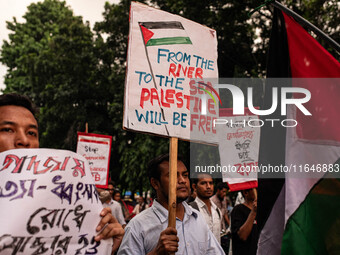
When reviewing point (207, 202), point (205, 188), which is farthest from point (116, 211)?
point (205, 188)

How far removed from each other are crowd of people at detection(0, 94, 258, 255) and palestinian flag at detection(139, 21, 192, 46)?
0.96 metres

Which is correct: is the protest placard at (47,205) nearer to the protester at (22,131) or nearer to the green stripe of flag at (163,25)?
the protester at (22,131)

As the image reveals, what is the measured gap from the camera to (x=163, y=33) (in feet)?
10.8

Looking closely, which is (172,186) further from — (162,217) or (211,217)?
(211,217)

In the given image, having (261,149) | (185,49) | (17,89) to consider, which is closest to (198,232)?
(261,149)

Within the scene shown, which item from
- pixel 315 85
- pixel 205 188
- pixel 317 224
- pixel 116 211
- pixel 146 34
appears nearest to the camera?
pixel 317 224

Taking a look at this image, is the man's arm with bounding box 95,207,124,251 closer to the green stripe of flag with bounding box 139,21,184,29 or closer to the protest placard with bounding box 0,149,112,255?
the protest placard with bounding box 0,149,112,255

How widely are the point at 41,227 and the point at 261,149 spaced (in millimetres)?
1768

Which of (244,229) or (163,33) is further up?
(163,33)

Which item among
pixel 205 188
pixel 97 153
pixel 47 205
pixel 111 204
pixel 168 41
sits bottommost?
pixel 111 204

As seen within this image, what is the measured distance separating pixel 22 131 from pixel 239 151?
15.1 feet

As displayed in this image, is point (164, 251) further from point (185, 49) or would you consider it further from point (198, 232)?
point (185, 49)

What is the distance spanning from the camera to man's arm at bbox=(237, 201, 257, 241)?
15.6 ft

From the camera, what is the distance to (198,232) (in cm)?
307
